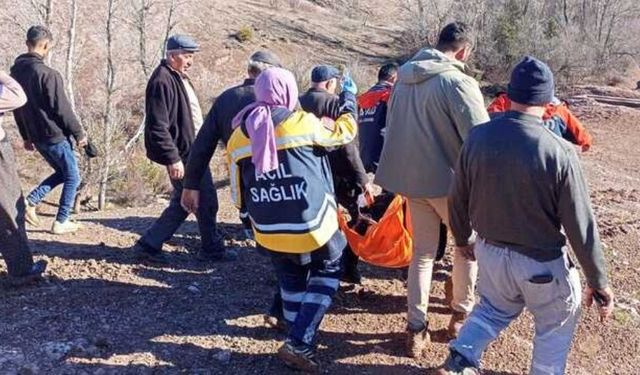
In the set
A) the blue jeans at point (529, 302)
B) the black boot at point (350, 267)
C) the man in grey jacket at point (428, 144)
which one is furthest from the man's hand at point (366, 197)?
the blue jeans at point (529, 302)

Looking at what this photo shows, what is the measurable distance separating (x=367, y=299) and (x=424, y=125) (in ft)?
5.03

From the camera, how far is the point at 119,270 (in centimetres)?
532

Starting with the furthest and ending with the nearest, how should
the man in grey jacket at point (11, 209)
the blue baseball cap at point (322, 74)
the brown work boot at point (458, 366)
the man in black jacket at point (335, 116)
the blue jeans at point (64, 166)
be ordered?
the blue jeans at point (64, 166) < the blue baseball cap at point (322, 74) < the man in black jacket at point (335, 116) < the man in grey jacket at point (11, 209) < the brown work boot at point (458, 366)

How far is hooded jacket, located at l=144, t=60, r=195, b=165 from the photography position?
509 cm

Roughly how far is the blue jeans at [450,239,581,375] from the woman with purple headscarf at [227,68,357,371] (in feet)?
2.65

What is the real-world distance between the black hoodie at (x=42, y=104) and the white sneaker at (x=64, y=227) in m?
0.70

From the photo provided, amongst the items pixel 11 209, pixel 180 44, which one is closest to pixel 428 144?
pixel 180 44

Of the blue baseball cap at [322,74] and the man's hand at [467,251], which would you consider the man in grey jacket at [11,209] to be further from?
the man's hand at [467,251]

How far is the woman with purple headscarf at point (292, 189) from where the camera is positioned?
3.71 m

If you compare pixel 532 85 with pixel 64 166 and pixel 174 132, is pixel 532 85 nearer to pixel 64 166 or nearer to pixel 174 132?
pixel 174 132

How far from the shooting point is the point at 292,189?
3.75 m

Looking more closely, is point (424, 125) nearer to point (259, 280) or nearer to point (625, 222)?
point (259, 280)

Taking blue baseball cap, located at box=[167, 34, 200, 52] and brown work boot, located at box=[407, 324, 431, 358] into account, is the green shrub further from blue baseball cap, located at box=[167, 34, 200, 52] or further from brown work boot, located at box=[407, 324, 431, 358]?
brown work boot, located at box=[407, 324, 431, 358]

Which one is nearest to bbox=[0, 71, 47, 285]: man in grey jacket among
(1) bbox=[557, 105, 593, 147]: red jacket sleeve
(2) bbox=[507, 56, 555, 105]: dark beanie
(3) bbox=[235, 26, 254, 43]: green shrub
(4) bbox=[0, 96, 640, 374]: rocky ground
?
(4) bbox=[0, 96, 640, 374]: rocky ground
